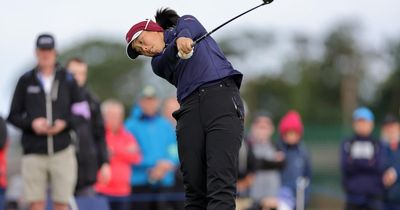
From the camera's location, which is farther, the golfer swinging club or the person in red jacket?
the person in red jacket

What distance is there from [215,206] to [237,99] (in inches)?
36.7

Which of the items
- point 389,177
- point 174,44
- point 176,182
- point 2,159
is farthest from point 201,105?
point 389,177

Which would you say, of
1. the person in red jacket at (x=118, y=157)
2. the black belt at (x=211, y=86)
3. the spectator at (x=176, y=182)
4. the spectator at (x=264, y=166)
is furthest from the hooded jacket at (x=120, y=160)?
the black belt at (x=211, y=86)

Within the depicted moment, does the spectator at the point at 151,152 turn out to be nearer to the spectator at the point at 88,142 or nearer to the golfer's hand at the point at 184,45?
the spectator at the point at 88,142

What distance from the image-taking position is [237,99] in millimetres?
7246

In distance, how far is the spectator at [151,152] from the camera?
43.0 ft

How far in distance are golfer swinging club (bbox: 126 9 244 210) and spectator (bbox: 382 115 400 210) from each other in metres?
7.76

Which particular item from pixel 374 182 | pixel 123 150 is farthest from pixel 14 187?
pixel 374 182

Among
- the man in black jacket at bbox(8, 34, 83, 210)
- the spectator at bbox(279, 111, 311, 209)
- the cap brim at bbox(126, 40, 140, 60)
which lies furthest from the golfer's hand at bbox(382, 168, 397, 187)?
the cap brim at bbox(126, 40, 140, 60)

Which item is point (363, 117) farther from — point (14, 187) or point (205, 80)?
point (205, 80)

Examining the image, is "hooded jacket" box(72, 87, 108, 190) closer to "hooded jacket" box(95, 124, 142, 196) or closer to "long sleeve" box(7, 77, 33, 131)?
"long sleeve" box(7, 77, 33, 131)

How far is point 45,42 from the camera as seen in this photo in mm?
10227

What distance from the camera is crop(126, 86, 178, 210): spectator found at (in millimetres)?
13094

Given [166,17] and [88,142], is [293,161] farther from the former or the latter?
[166,17]
